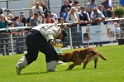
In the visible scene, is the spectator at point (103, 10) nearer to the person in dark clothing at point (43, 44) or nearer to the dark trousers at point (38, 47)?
the person in dark clothing at point (43, 44)

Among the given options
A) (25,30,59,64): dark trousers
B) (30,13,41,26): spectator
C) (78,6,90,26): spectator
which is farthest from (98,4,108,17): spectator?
(25,30,59,64): dark trousers

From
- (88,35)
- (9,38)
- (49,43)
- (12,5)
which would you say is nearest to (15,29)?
(9,38)

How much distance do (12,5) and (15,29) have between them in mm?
5901

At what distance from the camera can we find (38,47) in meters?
13.7

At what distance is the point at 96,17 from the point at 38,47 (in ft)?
38.7

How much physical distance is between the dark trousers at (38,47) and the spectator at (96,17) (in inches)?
446

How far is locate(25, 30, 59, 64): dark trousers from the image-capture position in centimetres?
1359

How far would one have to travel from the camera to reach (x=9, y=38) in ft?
77.0

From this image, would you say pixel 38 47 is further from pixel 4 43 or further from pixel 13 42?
pixel 13 42

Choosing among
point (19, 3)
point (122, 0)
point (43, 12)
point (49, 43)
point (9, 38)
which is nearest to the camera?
point (49, 43)

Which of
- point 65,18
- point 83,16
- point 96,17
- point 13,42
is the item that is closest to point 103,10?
point 96,17

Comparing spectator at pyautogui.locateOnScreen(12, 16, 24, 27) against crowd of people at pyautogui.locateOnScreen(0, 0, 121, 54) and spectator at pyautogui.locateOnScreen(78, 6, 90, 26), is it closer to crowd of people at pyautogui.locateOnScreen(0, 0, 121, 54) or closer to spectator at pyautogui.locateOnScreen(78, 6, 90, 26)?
crowd of people at pyautogui.locateOnScreen(0, 0, 121, 54)

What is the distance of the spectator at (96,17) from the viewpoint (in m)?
24.9

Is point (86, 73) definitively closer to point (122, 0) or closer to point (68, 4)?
point (68, 4)
